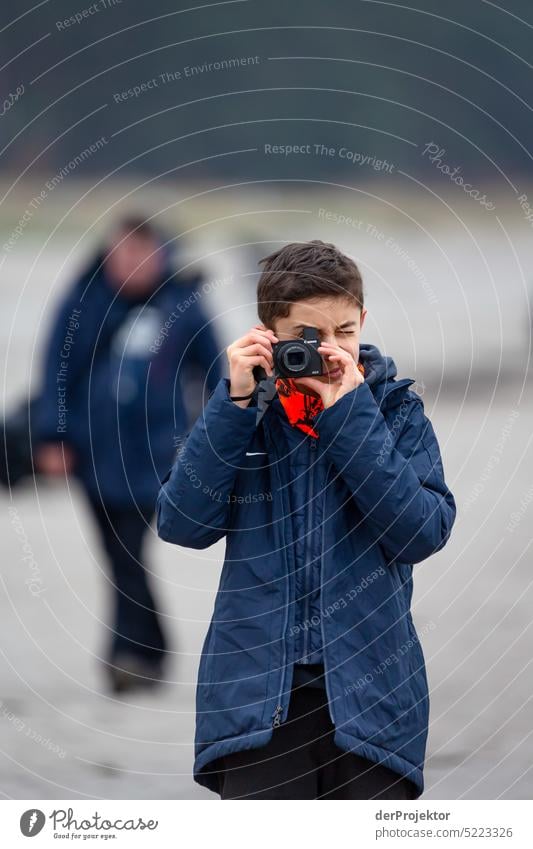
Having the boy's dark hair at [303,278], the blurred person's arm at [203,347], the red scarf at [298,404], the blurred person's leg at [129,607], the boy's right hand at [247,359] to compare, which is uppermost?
the blurred person's arm at [203,347]

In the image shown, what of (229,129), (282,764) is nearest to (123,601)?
(229,129)

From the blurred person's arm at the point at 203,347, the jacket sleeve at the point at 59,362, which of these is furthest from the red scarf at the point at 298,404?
the jacket sleeve at the point at 59,362

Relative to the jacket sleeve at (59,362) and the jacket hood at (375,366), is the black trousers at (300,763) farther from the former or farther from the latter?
the jacket sleeve at (59,362)

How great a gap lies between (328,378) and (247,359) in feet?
0.41

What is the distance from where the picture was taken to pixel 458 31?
3.80m

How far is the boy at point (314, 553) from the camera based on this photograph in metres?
1.94

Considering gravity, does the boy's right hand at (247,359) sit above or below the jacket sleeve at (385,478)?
above

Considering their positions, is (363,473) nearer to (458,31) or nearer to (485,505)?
(458,31)

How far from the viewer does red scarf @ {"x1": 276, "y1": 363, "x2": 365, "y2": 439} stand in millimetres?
2078

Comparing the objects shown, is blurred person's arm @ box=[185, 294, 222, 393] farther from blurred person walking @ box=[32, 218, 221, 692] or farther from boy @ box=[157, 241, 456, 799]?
boy @ box=[157, 241, 456, 799]

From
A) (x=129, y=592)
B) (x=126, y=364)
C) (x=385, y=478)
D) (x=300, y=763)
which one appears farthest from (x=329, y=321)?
(x=129, y=592)

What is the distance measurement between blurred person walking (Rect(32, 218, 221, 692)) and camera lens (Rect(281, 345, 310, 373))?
1.28 metres

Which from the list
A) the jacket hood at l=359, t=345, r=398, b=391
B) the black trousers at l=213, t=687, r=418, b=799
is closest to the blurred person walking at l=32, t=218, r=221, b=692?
the jacket hood at l=359, t=345, r=398, b=391

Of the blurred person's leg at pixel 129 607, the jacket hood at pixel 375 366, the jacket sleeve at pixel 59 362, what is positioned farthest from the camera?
the blurred person's leg at pixel 129 607
